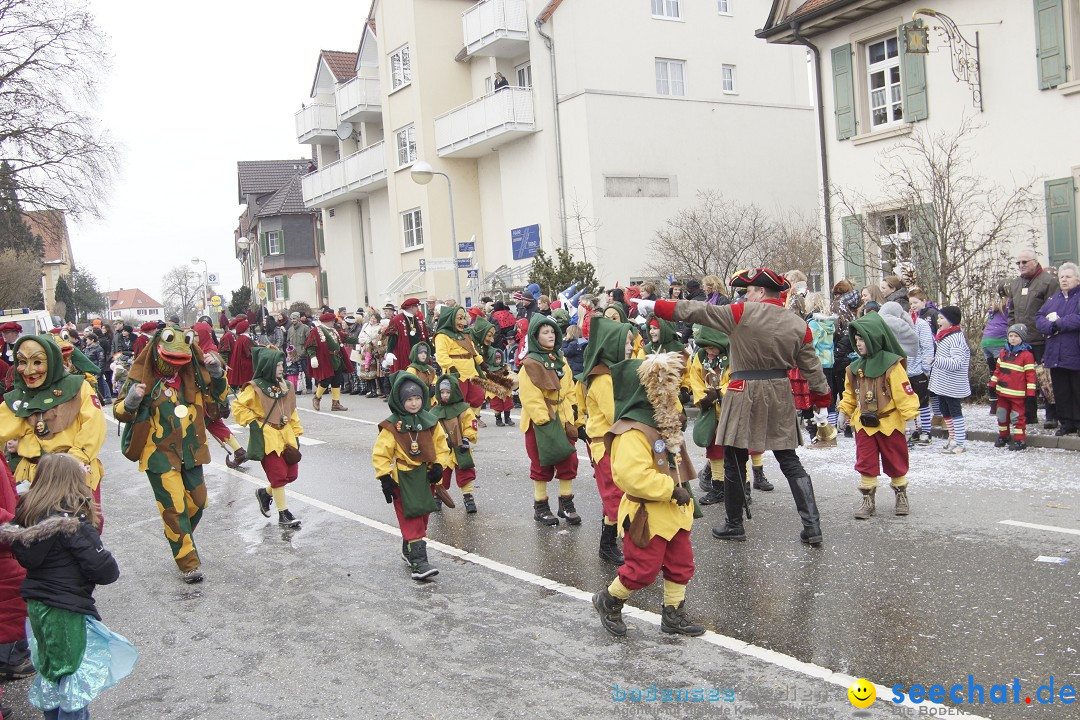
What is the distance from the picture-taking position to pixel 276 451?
8.56m

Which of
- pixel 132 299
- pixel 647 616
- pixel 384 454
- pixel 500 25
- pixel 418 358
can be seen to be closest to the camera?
pixel 647 616

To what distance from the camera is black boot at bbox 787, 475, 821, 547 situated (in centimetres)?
698

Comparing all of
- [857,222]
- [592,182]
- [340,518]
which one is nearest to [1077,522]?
[340,518]

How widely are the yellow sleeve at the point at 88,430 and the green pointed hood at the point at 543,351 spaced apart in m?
3.42

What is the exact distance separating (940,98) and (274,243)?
48.8m

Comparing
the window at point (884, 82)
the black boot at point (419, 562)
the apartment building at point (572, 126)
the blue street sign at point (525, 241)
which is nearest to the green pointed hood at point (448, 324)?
the black boot at point (419, 562)

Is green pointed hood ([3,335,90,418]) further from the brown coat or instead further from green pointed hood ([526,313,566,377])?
the brown coat

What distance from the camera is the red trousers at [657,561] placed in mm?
5176

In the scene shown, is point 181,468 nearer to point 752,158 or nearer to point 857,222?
point 857,222

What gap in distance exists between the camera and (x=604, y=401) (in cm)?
707

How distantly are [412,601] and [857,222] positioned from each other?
1329cm

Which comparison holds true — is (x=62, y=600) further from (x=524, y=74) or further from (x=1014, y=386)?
(x=524, y=74)

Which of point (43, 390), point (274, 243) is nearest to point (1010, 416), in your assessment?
point (43, 390)

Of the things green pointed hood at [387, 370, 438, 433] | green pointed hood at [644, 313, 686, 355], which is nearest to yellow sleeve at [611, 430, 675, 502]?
green pointed hood at [387, 370, 438, 433]
